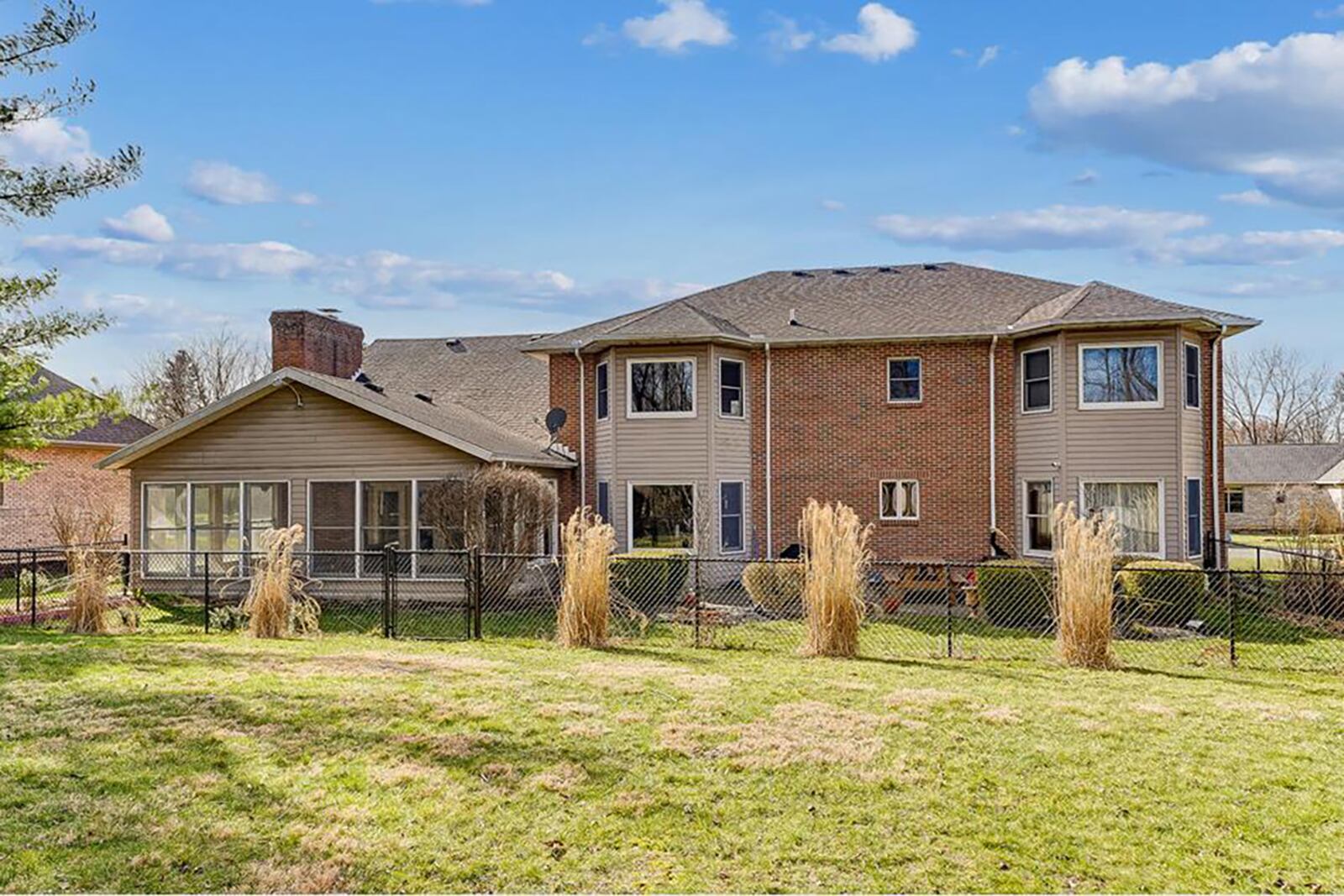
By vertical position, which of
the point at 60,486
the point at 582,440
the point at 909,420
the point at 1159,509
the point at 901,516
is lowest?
the point at 901,516

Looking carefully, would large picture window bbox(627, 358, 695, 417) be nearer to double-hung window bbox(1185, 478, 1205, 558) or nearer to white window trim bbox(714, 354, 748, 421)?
white window trim bbox(714, 354, 748, 421)

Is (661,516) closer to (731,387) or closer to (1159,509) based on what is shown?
(731,387)

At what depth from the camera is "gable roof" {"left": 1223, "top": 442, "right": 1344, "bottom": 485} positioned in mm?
45906

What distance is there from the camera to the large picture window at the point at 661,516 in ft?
61.7

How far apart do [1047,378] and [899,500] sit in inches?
139

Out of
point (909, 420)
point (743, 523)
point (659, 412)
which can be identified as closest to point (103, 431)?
point (659, 412)

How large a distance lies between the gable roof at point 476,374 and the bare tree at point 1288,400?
55.2 metres

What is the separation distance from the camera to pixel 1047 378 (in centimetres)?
1794

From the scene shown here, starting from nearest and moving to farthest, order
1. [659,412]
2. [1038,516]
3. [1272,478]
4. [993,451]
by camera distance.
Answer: [1038,516] → [993,451] → [659,412] → [1272,478]

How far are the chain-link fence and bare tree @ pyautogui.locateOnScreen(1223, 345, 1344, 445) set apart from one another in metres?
52.2

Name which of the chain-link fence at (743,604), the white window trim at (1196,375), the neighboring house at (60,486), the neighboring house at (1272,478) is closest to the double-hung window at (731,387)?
the chain-link fence at (743,604)

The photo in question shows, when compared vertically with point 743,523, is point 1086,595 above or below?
below

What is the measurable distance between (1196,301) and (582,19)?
1455 centimetres

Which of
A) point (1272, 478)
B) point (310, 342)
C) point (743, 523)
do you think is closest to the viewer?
point (743, 523)
